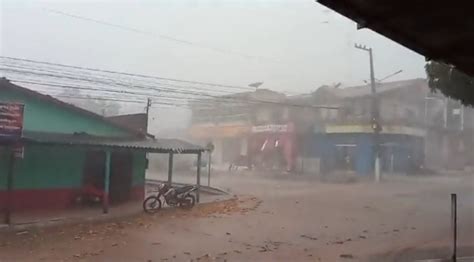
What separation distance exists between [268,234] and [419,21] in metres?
6.36

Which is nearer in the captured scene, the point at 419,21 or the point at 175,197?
the point at 419,21

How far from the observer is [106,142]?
13.5 metres

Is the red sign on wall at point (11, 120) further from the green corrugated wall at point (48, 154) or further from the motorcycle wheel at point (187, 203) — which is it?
the motorcycle wheel at point (187, 203)

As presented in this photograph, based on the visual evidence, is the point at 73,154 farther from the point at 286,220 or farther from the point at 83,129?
the point at 286,220

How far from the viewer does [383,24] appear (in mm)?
4562

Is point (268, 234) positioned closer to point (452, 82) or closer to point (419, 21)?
point (452, 82)

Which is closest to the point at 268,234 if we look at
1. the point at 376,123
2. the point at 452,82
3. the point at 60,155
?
the point at 452,82

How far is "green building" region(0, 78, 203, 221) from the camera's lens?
12.2 meters

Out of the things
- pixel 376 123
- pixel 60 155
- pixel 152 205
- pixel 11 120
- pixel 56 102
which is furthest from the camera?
pixel 376 123

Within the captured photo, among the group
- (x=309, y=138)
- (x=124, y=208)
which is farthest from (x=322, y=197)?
(x=309, y=138)

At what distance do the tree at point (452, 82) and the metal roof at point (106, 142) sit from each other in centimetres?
726

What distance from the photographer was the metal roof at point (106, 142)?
12.1 meters

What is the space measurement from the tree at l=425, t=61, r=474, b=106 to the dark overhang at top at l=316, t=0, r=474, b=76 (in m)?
5.87

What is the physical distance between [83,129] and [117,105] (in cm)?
1030
